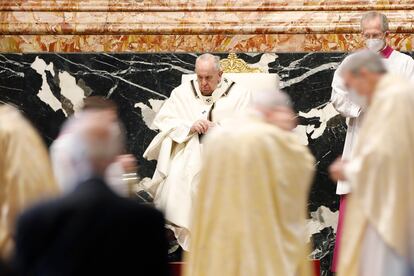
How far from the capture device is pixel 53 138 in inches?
522

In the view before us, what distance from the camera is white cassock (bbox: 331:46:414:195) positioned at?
38.2 feet

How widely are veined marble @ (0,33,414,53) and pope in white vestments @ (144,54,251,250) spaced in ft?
3.31

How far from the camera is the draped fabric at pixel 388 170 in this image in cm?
831

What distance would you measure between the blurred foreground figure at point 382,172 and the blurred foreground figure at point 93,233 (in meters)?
2.47

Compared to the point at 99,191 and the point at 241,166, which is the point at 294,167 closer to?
the point at 241,166

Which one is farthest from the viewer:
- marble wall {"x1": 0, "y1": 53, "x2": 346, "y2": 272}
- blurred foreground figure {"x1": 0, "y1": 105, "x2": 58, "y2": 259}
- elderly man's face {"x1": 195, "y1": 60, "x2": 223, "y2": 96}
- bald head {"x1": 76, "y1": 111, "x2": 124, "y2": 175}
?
marble wall {"x1": 0, "y1": 53, "x2": 346, "y2": 272}

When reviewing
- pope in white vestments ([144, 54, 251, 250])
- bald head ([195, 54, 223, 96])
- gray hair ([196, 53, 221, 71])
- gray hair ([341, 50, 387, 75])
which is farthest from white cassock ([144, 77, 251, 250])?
gray hair ([341, 50, 387, 75])

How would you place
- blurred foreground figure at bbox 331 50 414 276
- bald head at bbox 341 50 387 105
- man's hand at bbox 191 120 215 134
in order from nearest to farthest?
blurred foreground figure at bbox 331 50 414 276 → bald head at bbox 341 50 387 105 → man's hand at bbox 191 120 215 134

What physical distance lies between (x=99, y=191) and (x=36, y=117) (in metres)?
7.23

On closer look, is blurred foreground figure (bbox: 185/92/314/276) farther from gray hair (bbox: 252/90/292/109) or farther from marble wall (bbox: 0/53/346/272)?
marble wall (bbox: 0/53/346/272)

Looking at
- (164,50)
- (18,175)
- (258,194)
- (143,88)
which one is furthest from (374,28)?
(18,175)

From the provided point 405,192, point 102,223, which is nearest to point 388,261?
point 405,192

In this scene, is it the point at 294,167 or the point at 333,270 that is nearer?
the point at 294,167

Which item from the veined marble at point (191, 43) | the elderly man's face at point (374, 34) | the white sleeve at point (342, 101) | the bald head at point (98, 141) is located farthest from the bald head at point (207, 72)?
the bald head at point (98, 141)
